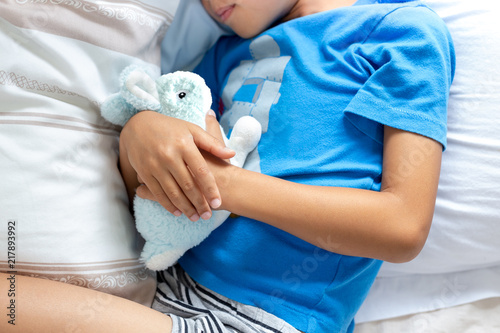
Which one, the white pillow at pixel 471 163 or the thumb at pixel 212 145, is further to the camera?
the white pillow at pixel 471 163

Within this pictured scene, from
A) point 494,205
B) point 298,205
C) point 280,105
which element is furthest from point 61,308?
point 494,205

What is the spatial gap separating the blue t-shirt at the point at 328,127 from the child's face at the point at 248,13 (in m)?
0.07

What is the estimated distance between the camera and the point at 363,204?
0.67 m

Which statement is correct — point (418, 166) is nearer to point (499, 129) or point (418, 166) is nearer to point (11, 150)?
point (499, 129)

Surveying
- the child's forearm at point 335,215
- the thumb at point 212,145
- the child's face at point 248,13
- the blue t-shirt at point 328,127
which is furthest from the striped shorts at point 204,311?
the child's face at point 248,13

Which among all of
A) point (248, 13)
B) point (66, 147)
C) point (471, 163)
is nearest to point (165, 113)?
point (66, 147)

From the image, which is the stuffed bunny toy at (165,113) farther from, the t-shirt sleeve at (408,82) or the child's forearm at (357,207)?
the t-shirt sleeve at (408,82)

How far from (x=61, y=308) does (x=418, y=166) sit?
587 mm

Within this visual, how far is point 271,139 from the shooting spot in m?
0.80

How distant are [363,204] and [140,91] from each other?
1.30 ft

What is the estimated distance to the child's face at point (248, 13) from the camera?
32.9 inches

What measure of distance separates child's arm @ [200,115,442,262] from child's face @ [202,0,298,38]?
1.07 ft

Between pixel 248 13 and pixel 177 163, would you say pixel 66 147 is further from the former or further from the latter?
pixel 248 13

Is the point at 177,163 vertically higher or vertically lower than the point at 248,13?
lower
